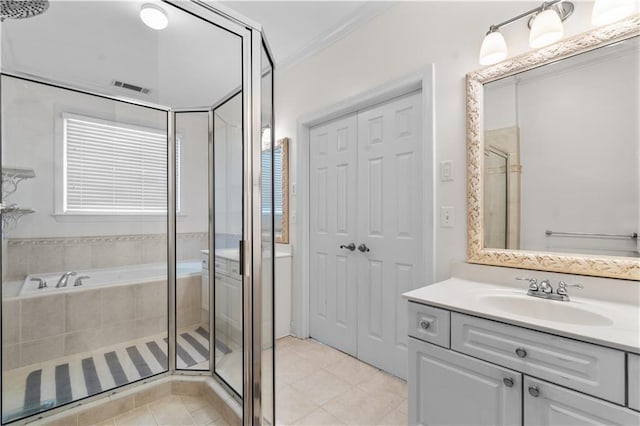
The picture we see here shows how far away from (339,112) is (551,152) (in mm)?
1480

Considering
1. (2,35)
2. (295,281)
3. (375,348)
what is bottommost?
(375,348)

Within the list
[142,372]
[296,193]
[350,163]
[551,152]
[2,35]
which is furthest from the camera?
[296,193]

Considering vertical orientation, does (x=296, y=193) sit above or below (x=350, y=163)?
below

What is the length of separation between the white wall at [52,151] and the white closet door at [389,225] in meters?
1.25

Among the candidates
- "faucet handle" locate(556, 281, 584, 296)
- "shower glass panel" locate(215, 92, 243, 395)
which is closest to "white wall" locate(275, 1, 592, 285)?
"faucet handle" locate(556, 281, 584, 296)

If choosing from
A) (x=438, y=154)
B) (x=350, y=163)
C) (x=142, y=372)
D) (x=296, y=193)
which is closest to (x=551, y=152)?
(x=438, y=154)

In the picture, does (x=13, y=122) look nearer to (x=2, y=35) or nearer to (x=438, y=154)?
(x=2, y=35)

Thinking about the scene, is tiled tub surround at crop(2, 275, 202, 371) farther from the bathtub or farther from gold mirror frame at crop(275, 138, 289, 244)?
gold mirror frame at crop(275, 138, 289, 244)

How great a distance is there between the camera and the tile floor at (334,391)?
166 centimetres

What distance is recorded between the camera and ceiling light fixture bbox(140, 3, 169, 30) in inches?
49.9

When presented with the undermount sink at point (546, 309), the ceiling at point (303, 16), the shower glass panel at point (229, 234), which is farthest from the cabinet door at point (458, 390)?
the ceiling at point (303, 16)

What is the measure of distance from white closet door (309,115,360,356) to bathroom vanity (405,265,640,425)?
3.41 ft

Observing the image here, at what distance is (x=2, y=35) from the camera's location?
1161 mm

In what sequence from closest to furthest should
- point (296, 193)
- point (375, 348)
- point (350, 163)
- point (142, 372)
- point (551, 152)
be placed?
point (551, 152)
point (142, 372)
point (375, 348)
point (350, 163)
point (296, 193)
